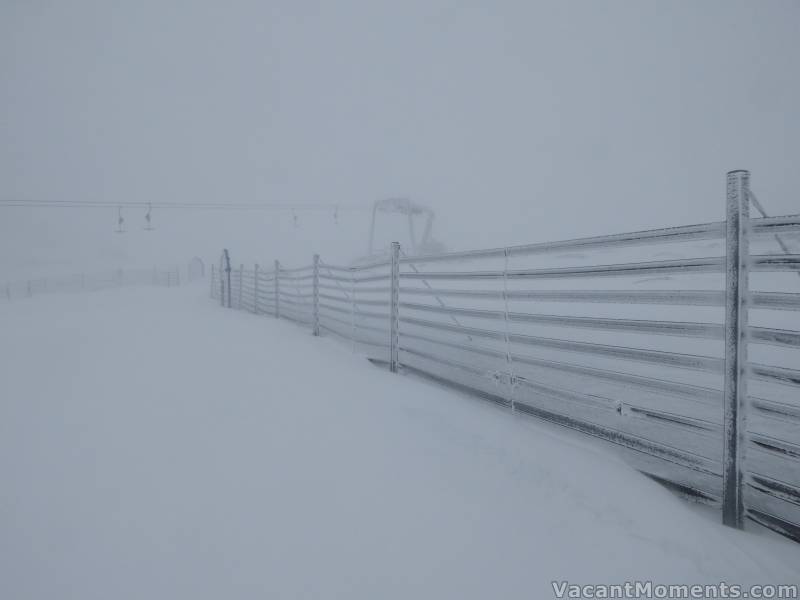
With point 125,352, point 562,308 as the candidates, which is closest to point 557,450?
point 125,352

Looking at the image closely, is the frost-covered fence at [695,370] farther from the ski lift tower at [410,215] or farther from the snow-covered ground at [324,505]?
the ski lift tower at [410,215]

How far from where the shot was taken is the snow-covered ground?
61.3 inches

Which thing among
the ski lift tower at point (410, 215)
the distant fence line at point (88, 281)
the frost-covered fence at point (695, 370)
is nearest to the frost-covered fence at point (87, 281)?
the distant fence line at point (88, 281)

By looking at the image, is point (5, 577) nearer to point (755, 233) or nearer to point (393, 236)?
point (755, 233)

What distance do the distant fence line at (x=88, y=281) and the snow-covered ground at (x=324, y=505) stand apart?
22352 mm

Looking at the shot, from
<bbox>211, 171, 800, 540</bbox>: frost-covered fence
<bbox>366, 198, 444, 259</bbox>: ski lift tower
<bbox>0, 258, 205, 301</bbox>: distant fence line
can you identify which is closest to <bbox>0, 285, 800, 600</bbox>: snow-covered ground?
<bbox>211, 171, 800, 540</bbox>: frost-covered fence

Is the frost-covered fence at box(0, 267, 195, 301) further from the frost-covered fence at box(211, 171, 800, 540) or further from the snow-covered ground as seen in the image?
the frost-covered fence at box(211, 171, 800, 540)

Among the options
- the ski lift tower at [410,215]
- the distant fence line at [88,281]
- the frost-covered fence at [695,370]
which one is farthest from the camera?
the distant fence line at [88,281]

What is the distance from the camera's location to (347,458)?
A: 2451mm

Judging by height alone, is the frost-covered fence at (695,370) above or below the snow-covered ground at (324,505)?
above

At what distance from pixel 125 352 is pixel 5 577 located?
4245 millimetres

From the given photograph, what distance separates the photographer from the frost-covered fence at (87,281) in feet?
74.4

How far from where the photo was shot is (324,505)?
1979mm

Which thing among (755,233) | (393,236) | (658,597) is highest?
(393,236)
